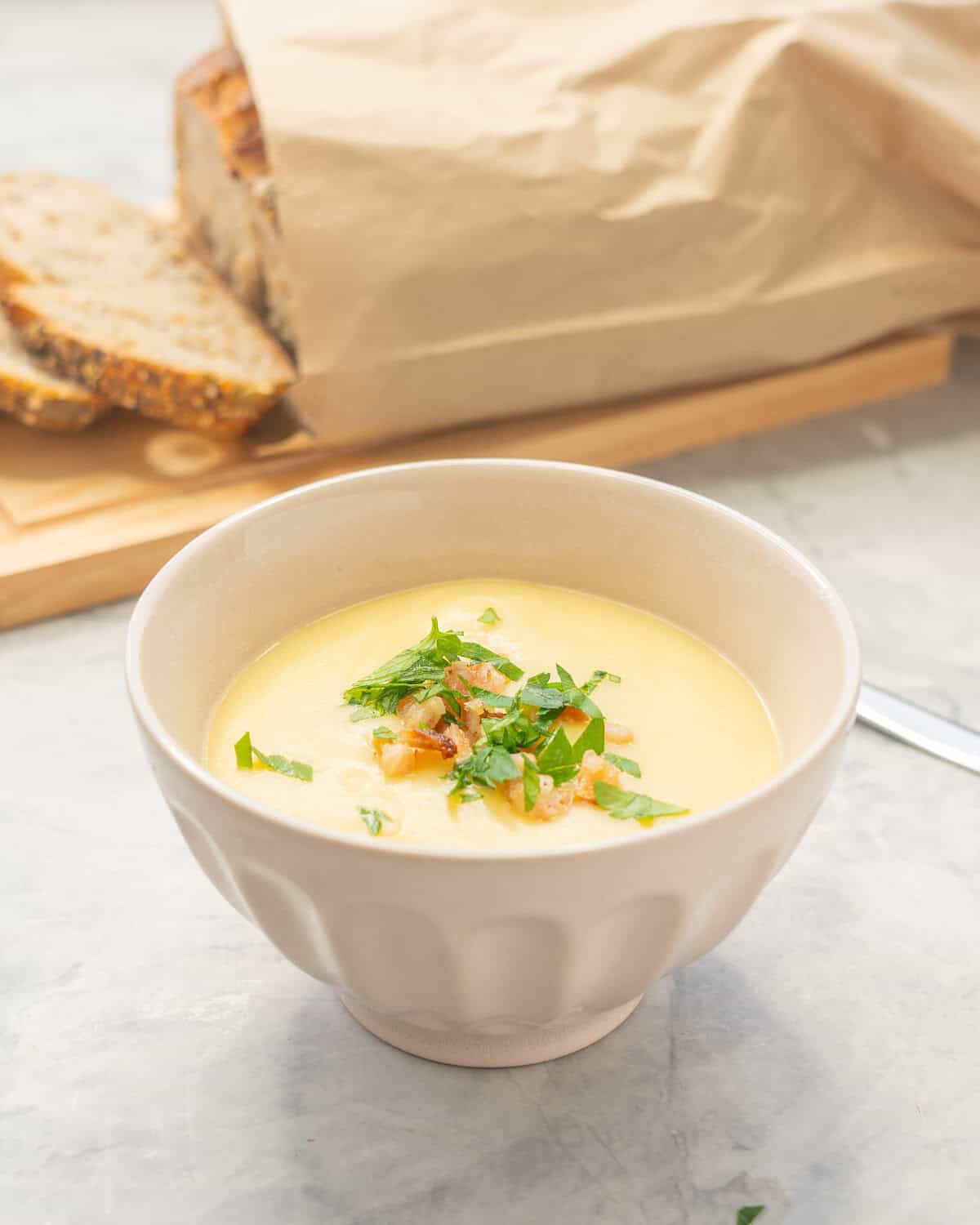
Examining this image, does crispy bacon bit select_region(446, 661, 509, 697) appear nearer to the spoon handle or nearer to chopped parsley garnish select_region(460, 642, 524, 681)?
chopped parsley garnish select_region(460, 642, 524, 681)

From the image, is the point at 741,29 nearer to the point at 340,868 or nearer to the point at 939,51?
the point at 939,51

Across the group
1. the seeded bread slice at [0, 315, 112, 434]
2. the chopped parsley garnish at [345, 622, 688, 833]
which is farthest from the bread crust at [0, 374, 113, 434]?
the chopped parsley garnish at [345, 622, 688, 833]

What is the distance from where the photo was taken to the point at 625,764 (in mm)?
1046

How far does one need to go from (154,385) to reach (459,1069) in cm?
114

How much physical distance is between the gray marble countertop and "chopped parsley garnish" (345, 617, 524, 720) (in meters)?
0.25

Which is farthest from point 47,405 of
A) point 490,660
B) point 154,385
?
point 490,660

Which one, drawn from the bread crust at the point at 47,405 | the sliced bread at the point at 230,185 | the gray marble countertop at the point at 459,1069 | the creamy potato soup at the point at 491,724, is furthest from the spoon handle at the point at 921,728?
the bread crust at the point at 47,405

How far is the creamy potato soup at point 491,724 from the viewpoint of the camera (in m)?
1.00

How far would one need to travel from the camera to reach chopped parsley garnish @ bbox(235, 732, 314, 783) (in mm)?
1040

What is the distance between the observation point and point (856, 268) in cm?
206

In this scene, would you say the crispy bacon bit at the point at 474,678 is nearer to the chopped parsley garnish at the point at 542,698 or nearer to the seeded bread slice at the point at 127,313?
the chopped parsley garnish at the point at 542,698

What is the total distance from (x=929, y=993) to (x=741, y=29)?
1373mm

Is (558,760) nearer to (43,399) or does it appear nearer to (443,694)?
(443,694)

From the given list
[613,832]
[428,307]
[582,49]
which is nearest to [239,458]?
[428,307]
